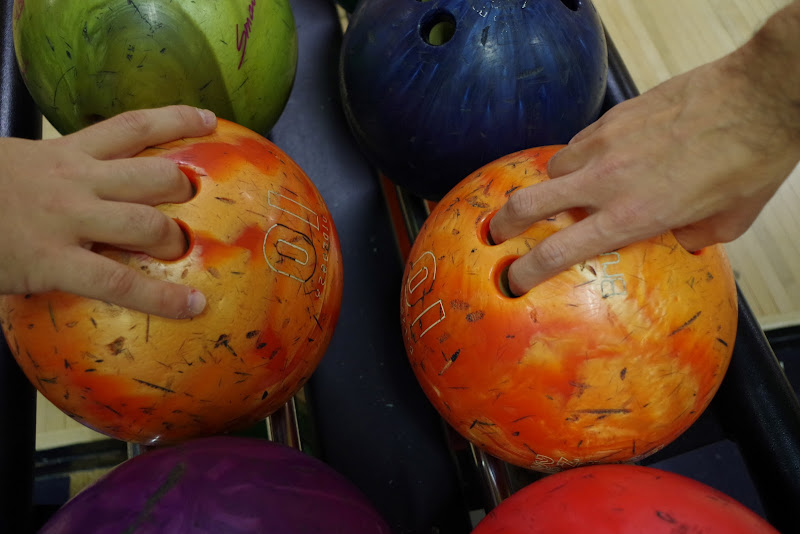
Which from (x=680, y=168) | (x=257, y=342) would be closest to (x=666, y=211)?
(x=680, y=168)

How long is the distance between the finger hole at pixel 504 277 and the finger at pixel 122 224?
0.48m

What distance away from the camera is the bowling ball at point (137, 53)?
3.74 feet

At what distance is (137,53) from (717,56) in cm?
195

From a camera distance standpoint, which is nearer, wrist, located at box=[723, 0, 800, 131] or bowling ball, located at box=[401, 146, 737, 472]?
wrist, located at box=[723, 0, 800, 131]

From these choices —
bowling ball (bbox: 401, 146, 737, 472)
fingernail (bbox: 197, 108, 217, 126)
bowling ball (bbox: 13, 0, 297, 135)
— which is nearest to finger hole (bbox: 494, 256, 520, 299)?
bowling ball (bbox: 401, 146, 737, 472)

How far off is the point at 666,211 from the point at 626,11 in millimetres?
1815

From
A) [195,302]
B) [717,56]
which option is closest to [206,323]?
[195,302]

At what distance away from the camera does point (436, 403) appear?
1124 mm

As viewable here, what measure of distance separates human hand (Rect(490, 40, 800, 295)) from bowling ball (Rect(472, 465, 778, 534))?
0.29 metres

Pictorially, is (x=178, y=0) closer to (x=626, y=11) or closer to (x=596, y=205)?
(x=596, y=205)

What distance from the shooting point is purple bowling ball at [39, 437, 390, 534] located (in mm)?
822

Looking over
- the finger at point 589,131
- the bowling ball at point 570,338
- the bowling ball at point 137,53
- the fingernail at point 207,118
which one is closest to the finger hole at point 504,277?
the bowling ball at point 570,338

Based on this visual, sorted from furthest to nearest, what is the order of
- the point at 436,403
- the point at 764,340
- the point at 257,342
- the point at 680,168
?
the point at 764,340, the point at 436,403, the point at 257,342, the point at 680,168

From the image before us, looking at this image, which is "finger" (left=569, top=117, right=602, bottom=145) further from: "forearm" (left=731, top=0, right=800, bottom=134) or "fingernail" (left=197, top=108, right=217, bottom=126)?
"fingernail" (left=197, top=108, right=217, bottom=126)
